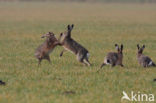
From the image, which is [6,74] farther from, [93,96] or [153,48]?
[153,48]

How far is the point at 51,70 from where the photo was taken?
1505 cm

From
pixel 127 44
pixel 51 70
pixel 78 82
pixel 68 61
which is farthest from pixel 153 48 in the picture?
pixel 78 82

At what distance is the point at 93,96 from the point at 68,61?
6618 mm

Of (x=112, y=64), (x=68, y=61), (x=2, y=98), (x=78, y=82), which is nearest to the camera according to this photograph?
(x=2, y=98)

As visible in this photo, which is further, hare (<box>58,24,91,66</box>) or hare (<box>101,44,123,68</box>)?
hare (<box>58,24,91,66</box>)

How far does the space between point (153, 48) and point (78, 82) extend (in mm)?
11105

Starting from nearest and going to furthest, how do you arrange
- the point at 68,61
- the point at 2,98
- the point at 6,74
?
the point at 2,98 → the point at 6,74 → the point at 68,61

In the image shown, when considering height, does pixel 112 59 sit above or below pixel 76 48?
below

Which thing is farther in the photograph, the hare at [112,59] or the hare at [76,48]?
the hare at [76,48]

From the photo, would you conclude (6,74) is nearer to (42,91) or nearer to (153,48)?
(42,91)

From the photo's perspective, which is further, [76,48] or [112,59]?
[76,48]

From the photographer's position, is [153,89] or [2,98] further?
[153,89]

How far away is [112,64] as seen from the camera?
15.4m

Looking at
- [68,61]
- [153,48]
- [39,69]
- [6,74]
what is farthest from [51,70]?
[153,48]
